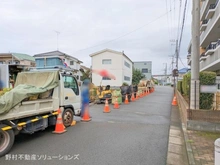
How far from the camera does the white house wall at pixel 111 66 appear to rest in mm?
32594

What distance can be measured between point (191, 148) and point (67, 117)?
178 inches

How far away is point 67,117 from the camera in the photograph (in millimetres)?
7191

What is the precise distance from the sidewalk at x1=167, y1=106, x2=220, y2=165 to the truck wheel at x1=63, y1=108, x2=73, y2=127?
3834 millimetres

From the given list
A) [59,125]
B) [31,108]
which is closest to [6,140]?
[31,108]

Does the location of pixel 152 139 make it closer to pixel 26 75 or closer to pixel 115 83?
pixel 26 75

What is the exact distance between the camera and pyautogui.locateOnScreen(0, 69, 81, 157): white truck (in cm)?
460

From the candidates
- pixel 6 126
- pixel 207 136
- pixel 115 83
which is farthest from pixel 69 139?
pixel 115 83

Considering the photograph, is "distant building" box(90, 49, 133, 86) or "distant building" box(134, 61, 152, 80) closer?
"distant building" box(90, 49, 133, 86)

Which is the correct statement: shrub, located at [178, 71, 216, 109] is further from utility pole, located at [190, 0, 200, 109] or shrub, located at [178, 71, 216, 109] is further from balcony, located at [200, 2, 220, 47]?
balcony, located at [200, 2, 220, 47]

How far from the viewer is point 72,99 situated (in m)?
7.45

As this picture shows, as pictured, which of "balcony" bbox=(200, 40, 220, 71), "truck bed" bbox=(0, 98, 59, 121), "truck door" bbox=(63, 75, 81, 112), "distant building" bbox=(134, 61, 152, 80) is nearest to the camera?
"truck bed" bbox=(0, 98, 59, 121)

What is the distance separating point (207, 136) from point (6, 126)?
5656mm

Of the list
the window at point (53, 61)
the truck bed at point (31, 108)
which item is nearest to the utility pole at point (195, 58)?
the truck bed at point (31, 108)

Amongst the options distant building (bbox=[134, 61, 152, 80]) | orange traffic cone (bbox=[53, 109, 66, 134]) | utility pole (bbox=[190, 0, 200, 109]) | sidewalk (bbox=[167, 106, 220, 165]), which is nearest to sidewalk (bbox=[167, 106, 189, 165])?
sidewalk (bbox=[167, 106, 220, 165])
